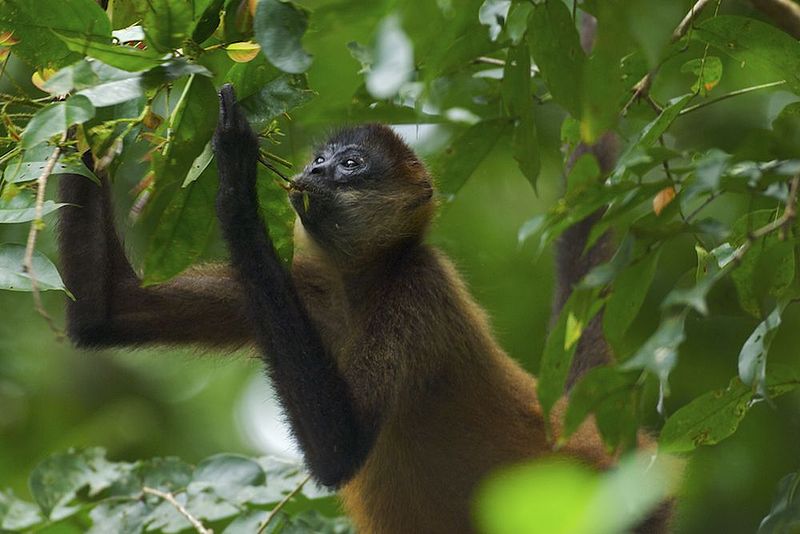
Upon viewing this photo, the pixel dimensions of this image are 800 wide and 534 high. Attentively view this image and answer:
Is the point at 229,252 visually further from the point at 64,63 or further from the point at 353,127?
the point at 353,127

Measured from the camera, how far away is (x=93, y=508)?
607 centimetres

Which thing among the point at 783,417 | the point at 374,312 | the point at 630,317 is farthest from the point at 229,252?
the point at 783,417

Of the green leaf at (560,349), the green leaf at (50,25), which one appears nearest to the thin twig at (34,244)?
the green leaf at (50,25)

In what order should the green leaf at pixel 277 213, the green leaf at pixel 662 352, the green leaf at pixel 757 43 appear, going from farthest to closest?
the green leaf at pixel 277 213
the green leaf at pixel 757 43
the green leaf at pixel 662 352

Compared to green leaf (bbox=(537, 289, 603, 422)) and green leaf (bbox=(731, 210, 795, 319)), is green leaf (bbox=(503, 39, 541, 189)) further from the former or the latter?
green leaf (bbox=(537, 289, 603, 422))

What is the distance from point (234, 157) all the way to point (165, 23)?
110 cm

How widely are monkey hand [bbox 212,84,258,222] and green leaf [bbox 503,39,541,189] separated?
3.78ft

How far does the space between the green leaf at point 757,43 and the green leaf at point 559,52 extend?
0.85 m

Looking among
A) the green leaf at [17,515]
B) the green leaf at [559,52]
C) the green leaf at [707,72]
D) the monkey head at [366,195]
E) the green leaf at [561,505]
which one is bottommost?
the green leaf at [17,515]

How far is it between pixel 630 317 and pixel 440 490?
3403 mm

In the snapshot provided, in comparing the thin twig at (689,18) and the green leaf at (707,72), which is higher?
the thin twig at (689,18)

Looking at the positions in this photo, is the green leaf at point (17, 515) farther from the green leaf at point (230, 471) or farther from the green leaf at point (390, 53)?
the green leaf at point (390, 53)

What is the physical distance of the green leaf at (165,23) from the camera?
3869mm

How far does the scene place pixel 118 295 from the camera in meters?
6.08
